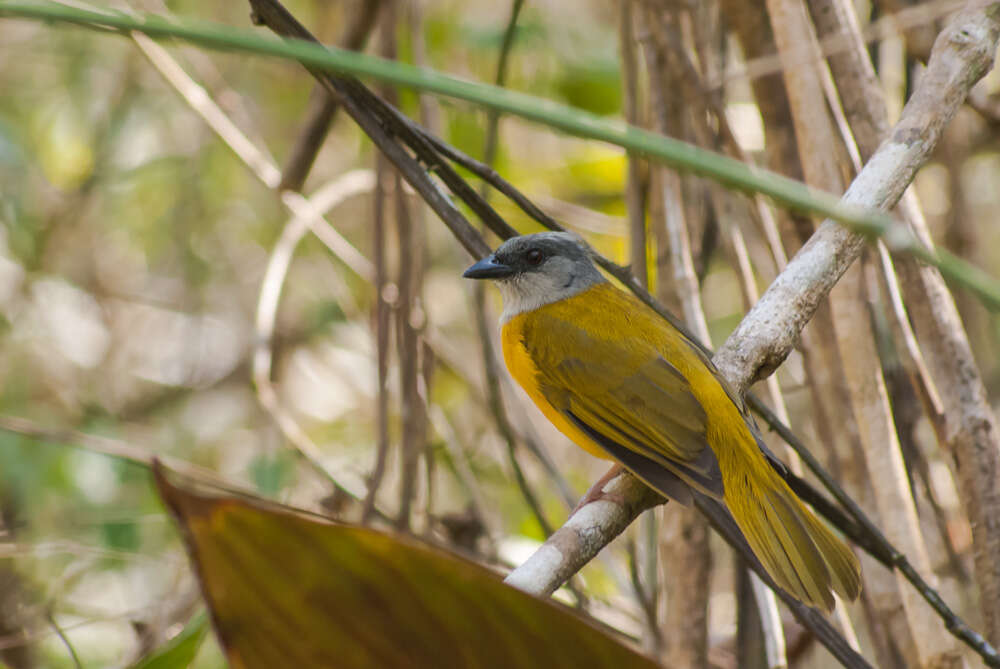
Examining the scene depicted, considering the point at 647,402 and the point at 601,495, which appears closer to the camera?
the point at 601,495

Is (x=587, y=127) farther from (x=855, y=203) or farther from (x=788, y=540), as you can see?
(x=788, y=540)

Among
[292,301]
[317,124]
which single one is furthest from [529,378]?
[292,301]

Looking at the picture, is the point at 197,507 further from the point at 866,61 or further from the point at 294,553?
the point at 866,61

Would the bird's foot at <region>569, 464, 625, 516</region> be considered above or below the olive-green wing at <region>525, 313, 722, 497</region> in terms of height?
below

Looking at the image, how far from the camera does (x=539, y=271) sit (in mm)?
3396

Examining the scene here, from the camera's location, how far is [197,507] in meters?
1.00

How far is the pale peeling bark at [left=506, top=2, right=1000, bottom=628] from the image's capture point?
6.70 feet

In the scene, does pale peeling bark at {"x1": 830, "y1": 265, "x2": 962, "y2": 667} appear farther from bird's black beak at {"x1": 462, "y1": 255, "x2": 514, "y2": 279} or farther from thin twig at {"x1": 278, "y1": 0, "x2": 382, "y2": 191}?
thin twig at {"x1": 278, "y1": 0, "x2": 382, "y2": 191}

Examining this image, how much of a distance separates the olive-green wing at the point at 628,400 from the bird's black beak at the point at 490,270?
23 centimetres

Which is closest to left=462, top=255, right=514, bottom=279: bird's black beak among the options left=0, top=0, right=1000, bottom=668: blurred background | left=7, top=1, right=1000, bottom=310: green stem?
left=0, top=0, right=1000, bottom=668: blurred background

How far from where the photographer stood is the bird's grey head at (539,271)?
11.0 feet

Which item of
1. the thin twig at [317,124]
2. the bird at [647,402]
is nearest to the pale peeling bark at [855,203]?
the bird at [647,402]

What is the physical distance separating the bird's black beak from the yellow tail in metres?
1.08

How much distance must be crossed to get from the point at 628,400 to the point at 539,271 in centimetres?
86
